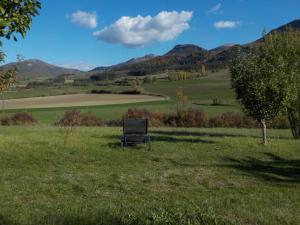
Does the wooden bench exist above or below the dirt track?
above

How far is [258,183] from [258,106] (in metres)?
9.46

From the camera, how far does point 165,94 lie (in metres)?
109

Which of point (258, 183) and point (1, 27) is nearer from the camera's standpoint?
point (1, 27)

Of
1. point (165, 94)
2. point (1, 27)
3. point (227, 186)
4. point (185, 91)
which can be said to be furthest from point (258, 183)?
point (185, 91)

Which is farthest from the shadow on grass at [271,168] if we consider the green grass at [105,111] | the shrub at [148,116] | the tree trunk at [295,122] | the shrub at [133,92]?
the shrub at [133,92]

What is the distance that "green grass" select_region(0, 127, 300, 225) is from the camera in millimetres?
7363

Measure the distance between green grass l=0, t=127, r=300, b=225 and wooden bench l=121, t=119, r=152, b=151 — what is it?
35 centimetres

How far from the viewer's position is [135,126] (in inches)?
758

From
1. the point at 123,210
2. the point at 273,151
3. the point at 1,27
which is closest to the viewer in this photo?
the point at 1,27

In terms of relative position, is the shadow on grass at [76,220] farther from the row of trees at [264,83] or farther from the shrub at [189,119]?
the shrub at [189,119]

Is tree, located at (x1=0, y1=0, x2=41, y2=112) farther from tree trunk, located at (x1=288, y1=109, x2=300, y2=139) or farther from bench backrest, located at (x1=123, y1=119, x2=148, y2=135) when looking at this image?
tree trunk, located at (x1=288, y1=109, x2=300, y2=139)

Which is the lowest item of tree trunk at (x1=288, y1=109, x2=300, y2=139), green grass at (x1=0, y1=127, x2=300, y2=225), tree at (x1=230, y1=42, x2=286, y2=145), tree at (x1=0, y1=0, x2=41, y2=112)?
tree trunk at (x1=288, y1=109, x2=300, y2=139)

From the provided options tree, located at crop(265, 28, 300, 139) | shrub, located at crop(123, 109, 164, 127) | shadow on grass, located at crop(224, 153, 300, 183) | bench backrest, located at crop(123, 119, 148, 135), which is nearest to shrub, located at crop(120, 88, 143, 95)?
shrub, located at crop(123, 109, 164, 127)

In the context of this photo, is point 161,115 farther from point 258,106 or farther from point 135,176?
point 135,176
